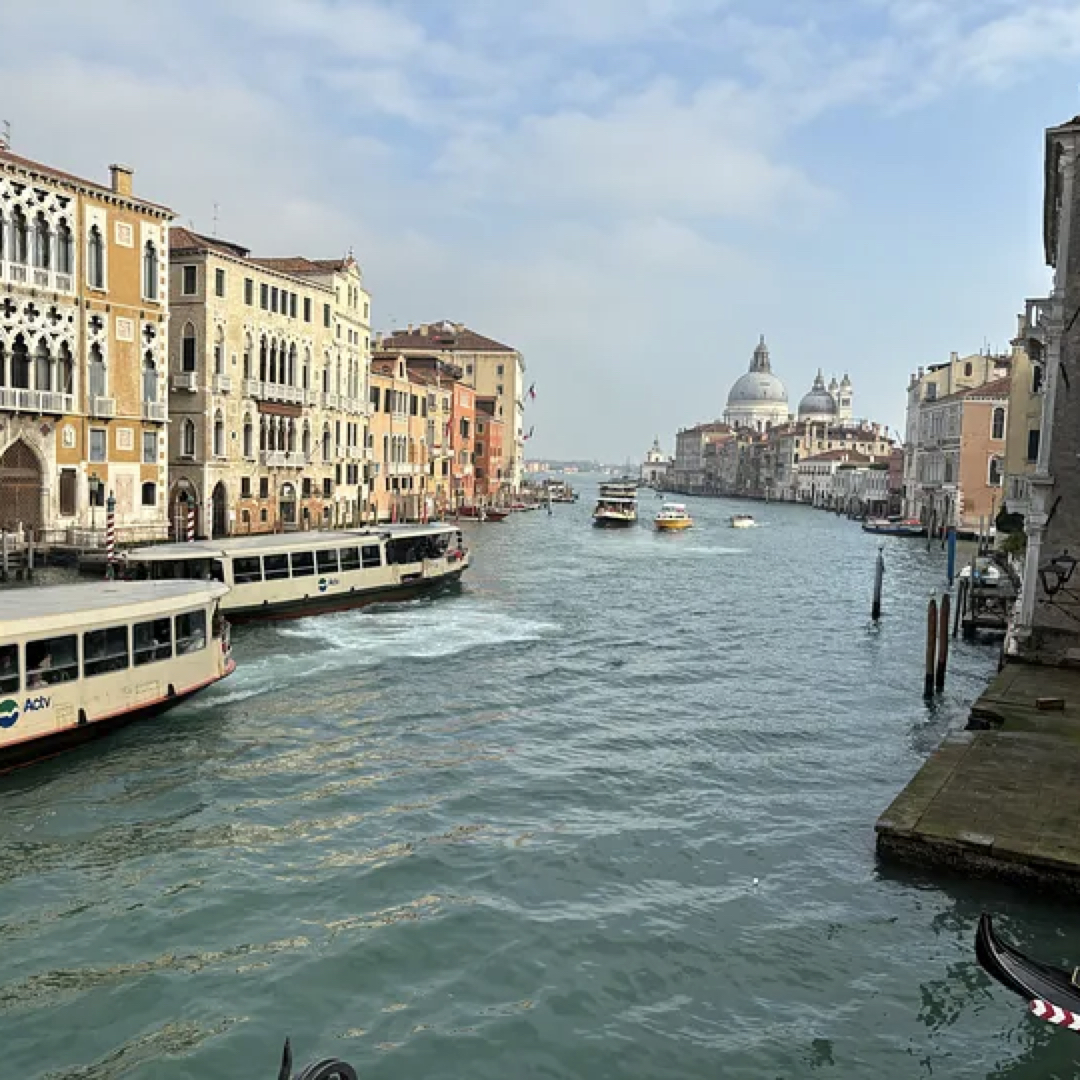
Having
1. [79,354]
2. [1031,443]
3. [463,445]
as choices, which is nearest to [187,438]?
[79,354]

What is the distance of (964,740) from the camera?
42.2 feet

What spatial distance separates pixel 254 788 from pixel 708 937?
6.08m

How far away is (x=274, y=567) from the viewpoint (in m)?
24.5

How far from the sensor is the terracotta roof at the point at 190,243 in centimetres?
3650

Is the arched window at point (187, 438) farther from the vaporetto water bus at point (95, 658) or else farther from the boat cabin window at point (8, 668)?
the boat cabin window at point (8, 668)

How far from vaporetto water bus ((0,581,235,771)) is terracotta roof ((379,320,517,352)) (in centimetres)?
7370

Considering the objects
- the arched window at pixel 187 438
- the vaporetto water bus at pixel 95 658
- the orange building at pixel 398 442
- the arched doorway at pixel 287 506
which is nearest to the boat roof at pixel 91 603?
the vaporetto water bus at pixel 95 658

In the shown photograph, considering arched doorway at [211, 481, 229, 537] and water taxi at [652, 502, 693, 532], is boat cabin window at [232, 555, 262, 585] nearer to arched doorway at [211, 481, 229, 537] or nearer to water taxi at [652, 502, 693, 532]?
arched doorway at [211, 481, 229, 537]

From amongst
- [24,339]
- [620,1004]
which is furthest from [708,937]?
[24,339]

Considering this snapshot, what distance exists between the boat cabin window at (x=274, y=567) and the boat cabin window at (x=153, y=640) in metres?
9.28

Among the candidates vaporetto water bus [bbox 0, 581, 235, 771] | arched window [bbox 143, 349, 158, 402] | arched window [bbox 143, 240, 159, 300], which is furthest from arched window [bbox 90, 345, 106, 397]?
vaporetto water bus [bbox 0, 581, 235, 771]

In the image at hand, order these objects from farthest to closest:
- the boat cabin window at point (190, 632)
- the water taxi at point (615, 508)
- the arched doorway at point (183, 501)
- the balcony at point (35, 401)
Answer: the water taxi at point (615, 508) → the arched doorway at point (183, 501) → the balcony at point (35, 401) → the boat cabin window at point (190, 632)

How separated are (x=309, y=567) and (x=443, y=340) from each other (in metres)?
68.9

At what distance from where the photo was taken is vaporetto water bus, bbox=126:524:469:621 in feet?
75.8
